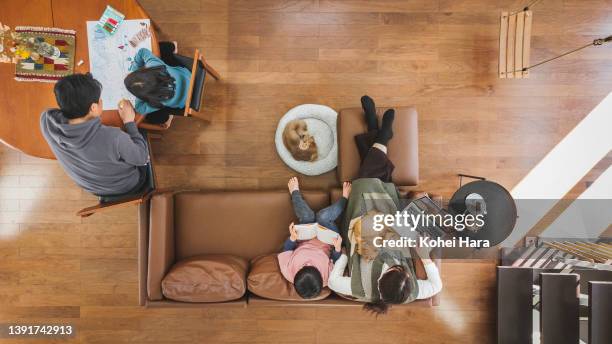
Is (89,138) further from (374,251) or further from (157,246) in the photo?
(374,251)

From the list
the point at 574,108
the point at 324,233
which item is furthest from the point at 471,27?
the point at 324,233

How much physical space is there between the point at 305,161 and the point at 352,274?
2.84 ft

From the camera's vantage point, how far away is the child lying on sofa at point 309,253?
6.43 ft

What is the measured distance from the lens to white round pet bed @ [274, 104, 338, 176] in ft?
8.27

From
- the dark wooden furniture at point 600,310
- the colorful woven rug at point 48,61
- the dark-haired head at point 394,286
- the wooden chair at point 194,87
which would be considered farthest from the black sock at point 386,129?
the colorful woven rug at point 48,61

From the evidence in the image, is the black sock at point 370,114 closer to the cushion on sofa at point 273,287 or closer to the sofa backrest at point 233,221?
the sofa backrest at point 233,221

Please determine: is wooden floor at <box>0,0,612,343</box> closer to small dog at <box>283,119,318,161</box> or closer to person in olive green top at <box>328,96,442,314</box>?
small dog at <box>283,119,318,161</box>

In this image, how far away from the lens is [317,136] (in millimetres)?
2525

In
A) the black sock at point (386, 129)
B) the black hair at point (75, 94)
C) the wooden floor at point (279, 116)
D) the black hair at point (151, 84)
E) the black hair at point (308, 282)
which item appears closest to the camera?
the black hair at point (75, 94)

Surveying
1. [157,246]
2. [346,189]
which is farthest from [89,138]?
[346,189]

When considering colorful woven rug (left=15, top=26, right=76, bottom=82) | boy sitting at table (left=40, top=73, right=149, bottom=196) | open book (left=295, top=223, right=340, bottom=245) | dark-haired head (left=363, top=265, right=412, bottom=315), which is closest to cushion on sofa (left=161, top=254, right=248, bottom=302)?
open book (left=295, top=223, right=340, bottom=245)

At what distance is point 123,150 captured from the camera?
5.97ft

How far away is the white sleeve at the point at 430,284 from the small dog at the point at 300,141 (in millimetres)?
1019

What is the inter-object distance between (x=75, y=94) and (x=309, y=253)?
1.41 m
